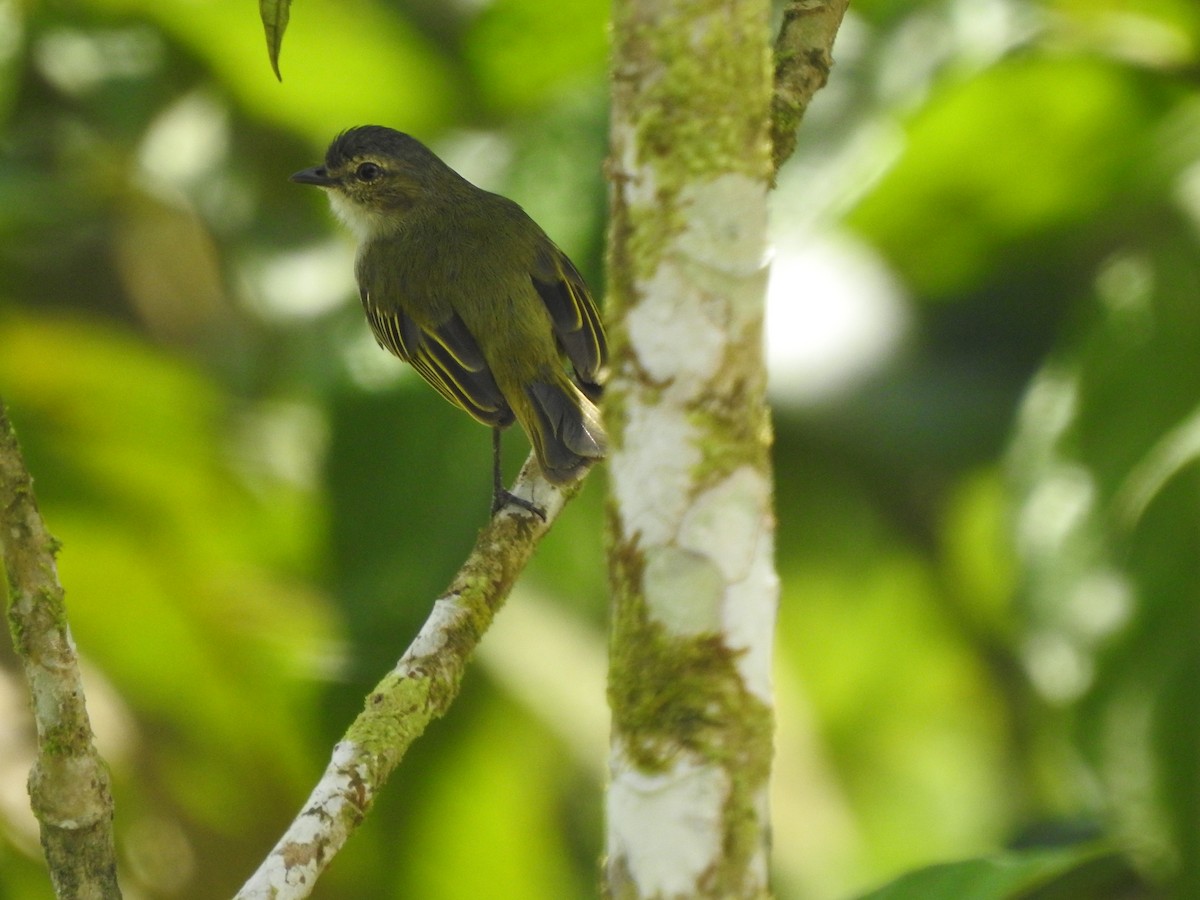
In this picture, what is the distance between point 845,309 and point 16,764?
2908 millimetres

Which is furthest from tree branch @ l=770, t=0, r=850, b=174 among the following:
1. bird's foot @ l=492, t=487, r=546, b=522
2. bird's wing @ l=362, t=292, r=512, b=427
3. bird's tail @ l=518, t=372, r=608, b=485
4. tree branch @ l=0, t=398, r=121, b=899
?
tree branch @ l=0, t=398, r=121, b=899

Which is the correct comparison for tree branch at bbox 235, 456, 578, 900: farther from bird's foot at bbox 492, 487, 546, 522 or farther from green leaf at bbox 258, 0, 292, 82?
green leaf at bbox 258, 0, 292, 82

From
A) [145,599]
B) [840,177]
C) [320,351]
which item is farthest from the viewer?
[145,599]

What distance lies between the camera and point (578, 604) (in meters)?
5.39

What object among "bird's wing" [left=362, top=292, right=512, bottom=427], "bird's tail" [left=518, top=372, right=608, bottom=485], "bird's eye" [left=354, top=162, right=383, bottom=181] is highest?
"bird's eye" [left=354, top=162, right=383, bottom=181]

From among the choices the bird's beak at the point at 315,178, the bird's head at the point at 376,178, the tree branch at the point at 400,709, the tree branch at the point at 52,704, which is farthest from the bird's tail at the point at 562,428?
the tree branch at the point at 52,704

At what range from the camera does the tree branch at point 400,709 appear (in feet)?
6.87

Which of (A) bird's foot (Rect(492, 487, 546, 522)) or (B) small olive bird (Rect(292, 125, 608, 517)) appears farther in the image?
(B) small olive bird (Rect(292, 125, 608, 517))

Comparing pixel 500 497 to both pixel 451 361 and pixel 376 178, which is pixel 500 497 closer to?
pixel 451 361

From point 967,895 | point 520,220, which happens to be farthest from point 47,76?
point 967,895

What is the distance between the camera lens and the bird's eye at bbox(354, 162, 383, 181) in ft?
15.4

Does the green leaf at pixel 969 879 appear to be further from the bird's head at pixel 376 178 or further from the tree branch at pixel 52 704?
the bird's head at pixel 376 178

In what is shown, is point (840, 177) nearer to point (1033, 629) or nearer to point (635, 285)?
point (1033, 629)

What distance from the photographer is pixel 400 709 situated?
8.15ft
